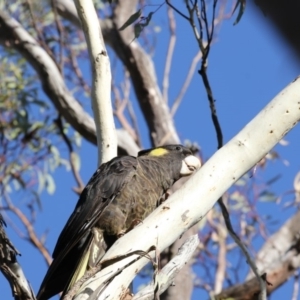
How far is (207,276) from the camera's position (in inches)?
207

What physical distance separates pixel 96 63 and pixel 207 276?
11.2ft

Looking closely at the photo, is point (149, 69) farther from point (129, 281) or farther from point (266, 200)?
A: point (129, 281)

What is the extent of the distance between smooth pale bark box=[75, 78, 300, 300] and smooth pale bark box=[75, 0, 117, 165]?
601mm

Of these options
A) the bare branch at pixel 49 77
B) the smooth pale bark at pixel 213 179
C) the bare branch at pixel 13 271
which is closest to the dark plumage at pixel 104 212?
the bare branch at pixel 13 271

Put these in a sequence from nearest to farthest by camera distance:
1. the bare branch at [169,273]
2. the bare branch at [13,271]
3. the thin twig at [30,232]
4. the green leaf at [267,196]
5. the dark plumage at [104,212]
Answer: the bare branch at [169,273], the bare branch at [13,271], the dark plumage at [104,212], the thin twig at [30,232], the green leaf at [267,196]

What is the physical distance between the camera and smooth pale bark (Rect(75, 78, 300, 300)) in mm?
1642

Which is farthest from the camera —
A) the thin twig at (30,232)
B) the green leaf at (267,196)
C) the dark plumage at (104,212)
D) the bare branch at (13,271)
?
the green leaf at (267,196)

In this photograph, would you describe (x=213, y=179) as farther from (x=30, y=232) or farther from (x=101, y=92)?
(x=30, y=232)

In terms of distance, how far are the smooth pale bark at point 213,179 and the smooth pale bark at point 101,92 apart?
0.60 m

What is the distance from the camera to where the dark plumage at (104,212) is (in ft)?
6.78

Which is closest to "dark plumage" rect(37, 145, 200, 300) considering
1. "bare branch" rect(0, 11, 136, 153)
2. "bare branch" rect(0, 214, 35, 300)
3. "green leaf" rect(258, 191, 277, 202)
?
"bare branch" rect(0, 214, 35, 300)

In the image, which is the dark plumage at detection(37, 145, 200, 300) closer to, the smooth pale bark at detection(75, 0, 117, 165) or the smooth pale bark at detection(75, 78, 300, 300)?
the smooth pale bark at detection(75, 0, 117, 165)

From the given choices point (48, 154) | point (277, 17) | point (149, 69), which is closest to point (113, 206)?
point (277, 17)

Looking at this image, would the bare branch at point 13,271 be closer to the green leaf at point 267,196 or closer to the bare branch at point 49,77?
the bare branch at point 49,77
